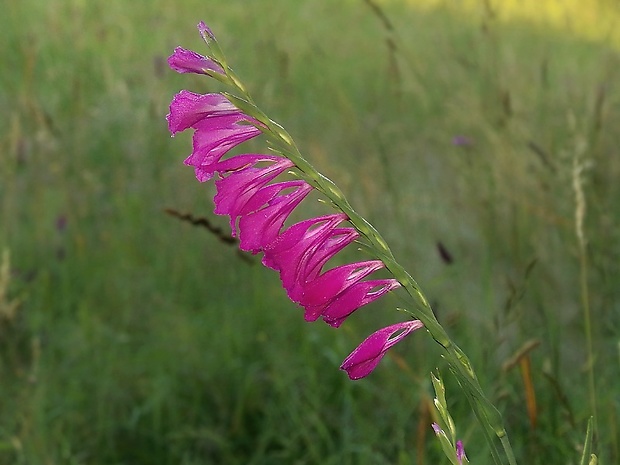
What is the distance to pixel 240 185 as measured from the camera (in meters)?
0.78

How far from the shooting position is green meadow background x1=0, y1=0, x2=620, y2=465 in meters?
2.03

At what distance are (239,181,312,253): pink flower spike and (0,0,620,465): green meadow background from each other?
0.64 meters

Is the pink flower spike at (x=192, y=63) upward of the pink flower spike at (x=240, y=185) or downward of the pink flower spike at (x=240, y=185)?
upward

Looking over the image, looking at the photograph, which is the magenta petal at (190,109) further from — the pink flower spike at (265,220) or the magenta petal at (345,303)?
the magenta petal at (345,303)

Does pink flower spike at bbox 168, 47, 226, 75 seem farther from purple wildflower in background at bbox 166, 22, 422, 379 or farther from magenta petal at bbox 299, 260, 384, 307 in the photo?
magenta petal at bbox 299, 260, 384, 307

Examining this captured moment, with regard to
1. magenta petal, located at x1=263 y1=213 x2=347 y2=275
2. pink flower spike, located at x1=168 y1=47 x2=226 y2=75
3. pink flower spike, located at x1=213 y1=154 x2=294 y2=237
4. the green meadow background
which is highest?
pink flower spike, located at x1=168 y1=47 x2=226 y2=75

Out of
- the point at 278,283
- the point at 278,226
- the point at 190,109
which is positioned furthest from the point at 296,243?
the point at 278,283

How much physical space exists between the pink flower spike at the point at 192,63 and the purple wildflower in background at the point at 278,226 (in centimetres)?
4

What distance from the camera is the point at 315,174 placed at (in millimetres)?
697

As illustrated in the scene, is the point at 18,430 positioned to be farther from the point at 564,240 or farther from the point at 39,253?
the point at 564,240

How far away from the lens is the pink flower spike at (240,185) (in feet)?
2.55

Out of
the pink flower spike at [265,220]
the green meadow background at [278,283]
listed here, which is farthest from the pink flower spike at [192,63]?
the green meadow background at [278,283]

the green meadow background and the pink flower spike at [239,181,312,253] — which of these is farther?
the green meadow background

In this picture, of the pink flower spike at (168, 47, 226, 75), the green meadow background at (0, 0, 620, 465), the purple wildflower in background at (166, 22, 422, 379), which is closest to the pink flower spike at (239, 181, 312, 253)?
the purple wildflower in background at (166, 22, 422, 379)
